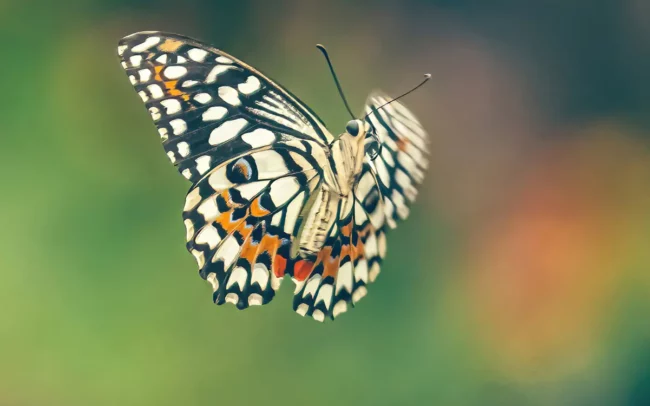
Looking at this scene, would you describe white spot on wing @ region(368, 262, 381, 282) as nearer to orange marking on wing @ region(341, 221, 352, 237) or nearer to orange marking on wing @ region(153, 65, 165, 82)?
orange marking on wing @ region(341, 221, 352, 237)

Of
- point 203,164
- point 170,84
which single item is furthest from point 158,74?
point 203,164

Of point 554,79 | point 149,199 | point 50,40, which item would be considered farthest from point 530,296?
point 50,40

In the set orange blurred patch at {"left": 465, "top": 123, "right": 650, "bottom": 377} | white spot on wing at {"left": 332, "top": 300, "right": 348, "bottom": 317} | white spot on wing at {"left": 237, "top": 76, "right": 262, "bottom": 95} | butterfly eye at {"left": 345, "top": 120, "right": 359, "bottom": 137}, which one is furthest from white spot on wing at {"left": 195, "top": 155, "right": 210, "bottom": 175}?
orange blurred patch at {"left": 465, "top": 123, "right": 650, "bottom": 377}

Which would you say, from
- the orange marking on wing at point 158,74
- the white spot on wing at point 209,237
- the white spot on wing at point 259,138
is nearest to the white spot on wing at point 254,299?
the white spot on wing at point 209,237

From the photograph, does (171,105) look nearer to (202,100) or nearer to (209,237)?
(202,100)

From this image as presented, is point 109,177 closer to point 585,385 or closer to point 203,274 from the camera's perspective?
point 203,274

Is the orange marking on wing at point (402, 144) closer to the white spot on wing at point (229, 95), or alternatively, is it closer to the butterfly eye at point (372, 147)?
the butterfly eye at point (372, 147)
